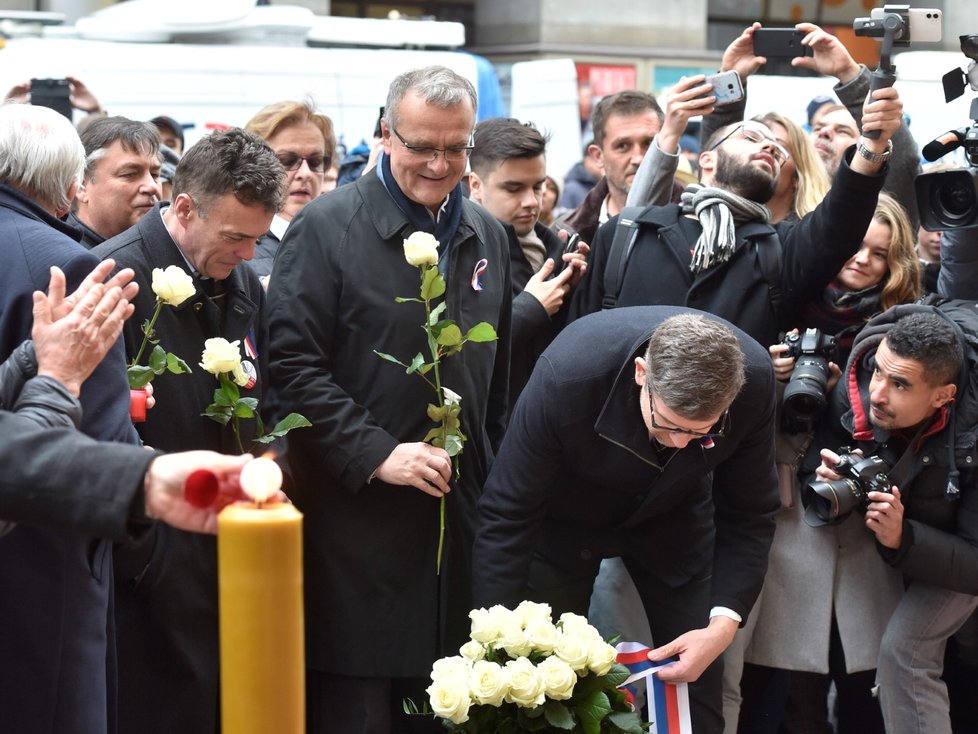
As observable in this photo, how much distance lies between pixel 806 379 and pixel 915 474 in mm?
408

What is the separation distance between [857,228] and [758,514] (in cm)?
88

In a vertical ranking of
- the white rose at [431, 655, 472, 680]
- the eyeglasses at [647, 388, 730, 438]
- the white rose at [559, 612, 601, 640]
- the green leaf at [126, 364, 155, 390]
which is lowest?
the white rose at [431, 655, 472, 680]

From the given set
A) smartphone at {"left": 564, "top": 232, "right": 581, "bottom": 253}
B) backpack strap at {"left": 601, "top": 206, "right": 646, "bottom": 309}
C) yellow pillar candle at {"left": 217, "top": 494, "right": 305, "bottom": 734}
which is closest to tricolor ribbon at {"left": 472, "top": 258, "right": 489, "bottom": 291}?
backpack strap at {"left": 601, "top": 206, "right": 646, "bottom": 309}

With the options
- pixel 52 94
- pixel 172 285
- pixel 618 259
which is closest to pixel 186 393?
pixel 172 285

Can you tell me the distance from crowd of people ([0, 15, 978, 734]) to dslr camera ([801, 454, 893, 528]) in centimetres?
2

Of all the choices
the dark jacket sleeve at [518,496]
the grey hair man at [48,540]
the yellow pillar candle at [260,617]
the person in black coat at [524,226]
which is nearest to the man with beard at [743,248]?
the person in black coat at [524,226]

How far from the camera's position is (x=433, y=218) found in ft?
11.3

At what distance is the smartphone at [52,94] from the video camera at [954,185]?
3.31 m

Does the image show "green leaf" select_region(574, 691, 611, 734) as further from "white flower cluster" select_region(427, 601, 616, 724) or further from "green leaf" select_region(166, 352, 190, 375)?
"green leaf" select_region(166, 352, 190, 375)

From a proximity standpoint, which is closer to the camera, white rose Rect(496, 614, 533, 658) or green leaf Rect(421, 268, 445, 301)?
white rose Rect(496, 614, 533, 658)

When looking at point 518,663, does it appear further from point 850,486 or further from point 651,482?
point 850,486

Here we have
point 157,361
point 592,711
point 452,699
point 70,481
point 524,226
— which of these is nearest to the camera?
point 70,481

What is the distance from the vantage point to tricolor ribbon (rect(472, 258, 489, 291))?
11.3 feet

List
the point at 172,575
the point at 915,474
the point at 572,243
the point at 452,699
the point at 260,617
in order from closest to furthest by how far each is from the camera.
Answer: the point at 260,617
the point at 452,699
the point at 172,575
the point at 915,474
the point at 572,243
